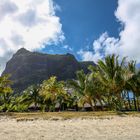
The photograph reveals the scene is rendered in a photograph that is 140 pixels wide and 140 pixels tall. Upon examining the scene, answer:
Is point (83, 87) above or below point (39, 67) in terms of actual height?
below

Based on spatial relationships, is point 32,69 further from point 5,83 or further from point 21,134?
point 21,134

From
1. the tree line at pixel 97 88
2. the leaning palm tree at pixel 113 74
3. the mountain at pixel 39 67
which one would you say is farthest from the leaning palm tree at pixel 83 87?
the mountain at pixel 39 67

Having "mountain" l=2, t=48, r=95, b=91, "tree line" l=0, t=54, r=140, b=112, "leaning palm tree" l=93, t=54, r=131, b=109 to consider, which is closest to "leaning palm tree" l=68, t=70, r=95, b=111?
"tree line" l=0, t=54, r=140, b=112

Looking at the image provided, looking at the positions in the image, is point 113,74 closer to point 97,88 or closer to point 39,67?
point 97,88

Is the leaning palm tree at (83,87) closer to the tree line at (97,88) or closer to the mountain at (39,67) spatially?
the tree line at (97,88)

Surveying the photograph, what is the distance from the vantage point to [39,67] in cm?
16775

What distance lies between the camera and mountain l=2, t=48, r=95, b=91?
159m

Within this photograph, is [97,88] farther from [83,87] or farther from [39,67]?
[39,67]

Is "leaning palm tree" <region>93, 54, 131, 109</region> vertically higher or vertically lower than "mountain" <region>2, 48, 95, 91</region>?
lower

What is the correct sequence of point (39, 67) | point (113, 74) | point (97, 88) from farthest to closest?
point (39, 67), point (97, 88), point (113, 74)

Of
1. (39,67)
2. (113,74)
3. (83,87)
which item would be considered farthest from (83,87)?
(39,67)

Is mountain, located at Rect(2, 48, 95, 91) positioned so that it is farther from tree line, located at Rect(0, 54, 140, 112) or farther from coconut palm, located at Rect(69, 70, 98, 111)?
coconut palm, located at Rect(69, 70, 98, 111)

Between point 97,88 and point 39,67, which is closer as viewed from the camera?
point 97,88

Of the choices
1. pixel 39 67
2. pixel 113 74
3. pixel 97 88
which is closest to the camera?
pixel 113 74
